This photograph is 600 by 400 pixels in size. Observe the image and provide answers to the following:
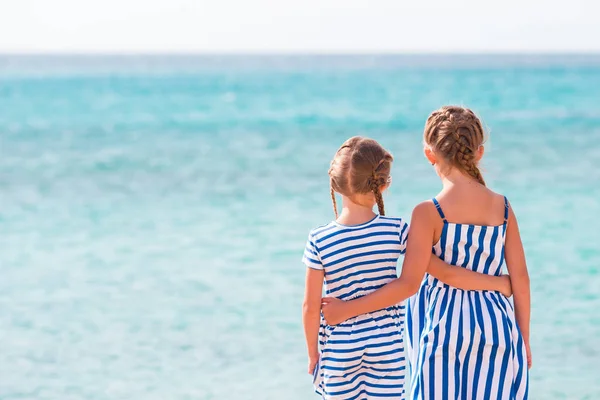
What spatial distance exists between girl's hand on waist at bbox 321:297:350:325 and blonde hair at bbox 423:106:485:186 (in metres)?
0.50

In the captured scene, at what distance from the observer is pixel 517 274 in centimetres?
245

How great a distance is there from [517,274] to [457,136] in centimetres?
43

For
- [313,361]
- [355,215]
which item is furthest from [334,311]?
[355,215]

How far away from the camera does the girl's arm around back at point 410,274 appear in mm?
2355

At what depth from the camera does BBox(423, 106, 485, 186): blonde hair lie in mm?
2377

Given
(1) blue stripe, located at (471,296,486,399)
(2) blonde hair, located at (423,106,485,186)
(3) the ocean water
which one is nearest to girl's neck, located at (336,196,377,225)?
(2) blonde hair, located at (423,106,485,186)

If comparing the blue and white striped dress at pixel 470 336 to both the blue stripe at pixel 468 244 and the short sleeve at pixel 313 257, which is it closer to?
the blue stripe at pixel 468 244

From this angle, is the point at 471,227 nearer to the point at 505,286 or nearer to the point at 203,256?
the point at 505,286

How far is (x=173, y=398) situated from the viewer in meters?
4.45

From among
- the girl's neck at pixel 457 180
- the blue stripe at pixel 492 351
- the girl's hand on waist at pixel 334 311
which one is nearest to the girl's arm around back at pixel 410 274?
the girl's hand on waist at pixel 334 311

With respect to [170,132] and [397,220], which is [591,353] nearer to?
[397,220]

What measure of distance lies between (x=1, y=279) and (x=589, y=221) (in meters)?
5.21

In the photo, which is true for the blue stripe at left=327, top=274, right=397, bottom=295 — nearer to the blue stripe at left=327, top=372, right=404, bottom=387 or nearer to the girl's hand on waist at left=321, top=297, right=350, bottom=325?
the girl's hand on waist at left=321, top=297, right=350, bottom=325

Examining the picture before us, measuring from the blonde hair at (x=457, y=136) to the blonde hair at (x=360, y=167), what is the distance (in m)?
0.15
